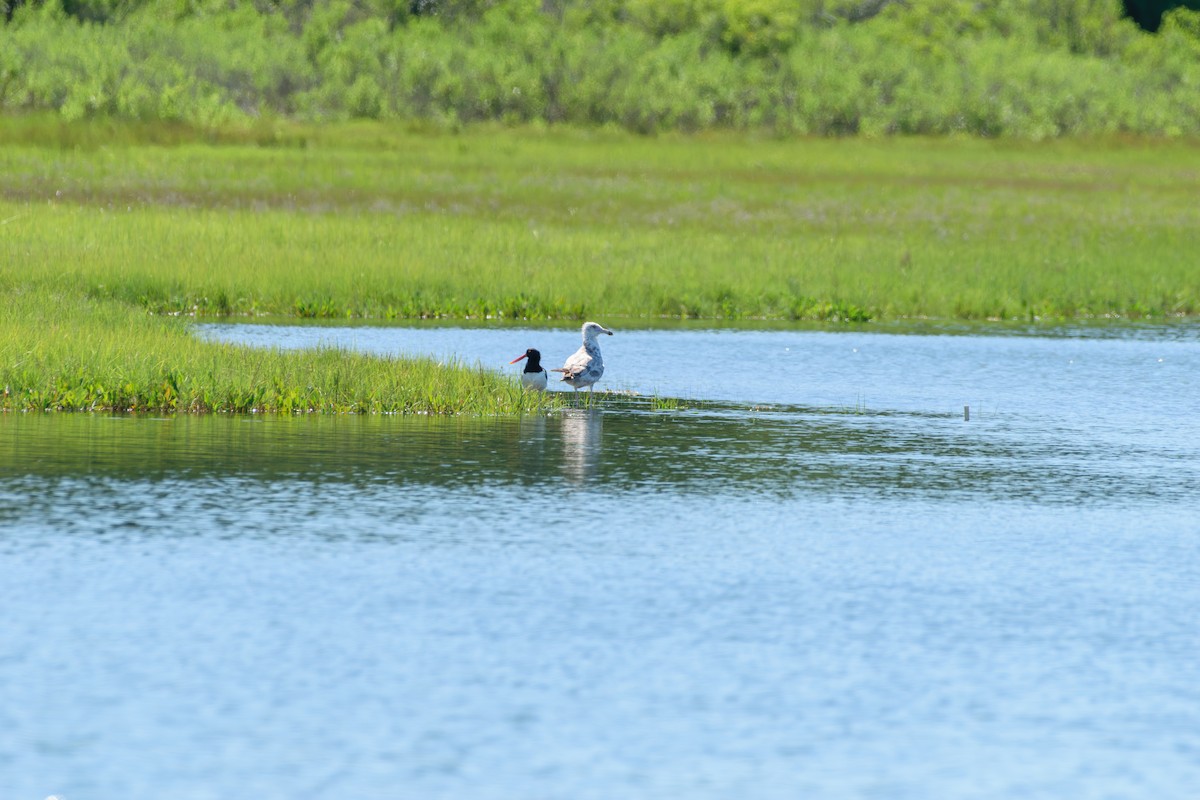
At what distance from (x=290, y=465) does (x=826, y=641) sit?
21.0 ft

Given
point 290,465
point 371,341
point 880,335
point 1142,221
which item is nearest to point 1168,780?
point 290,465

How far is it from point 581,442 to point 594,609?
6.78m

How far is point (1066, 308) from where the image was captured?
111 ft

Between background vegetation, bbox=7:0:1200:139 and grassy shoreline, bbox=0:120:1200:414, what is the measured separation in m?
8.12

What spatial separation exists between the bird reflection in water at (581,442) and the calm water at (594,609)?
73 millimetres

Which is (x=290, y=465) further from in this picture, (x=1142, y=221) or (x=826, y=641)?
(x=1142, y=221)

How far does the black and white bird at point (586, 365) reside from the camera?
65.6 ft

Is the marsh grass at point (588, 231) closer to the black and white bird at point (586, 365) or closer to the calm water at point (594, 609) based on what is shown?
the black and white bird at point (586, 365)

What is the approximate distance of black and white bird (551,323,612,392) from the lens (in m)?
20.0

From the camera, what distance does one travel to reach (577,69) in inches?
2813

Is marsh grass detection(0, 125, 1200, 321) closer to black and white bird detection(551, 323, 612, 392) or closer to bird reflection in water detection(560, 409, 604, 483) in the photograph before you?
black and white bird detection(551, 323, 612, 392)

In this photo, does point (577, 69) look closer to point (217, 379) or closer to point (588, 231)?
point (588, 231)

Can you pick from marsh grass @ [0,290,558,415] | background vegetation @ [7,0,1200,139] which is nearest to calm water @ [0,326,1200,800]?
marsh grass @ [0,290,558,415]

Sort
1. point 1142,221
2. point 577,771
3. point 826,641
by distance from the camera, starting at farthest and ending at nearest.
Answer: point 1142,221, point 826,641, point 577,771
